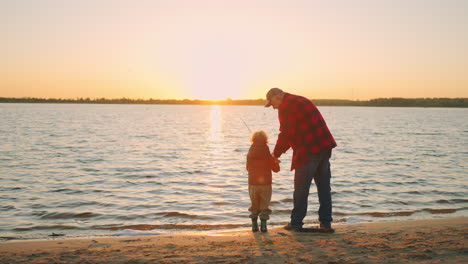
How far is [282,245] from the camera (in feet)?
17.4

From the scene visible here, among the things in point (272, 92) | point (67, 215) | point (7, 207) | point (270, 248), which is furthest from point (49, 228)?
point (272, 92)

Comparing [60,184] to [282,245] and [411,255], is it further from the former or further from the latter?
[411,255]

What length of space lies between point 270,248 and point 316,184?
53.9 inches

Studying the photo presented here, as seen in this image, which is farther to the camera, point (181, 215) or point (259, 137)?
point (181, 215)

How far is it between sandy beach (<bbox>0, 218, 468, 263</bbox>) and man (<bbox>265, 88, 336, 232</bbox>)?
2.42 ft

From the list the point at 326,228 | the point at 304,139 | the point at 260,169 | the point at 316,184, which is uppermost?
the point at 304,139

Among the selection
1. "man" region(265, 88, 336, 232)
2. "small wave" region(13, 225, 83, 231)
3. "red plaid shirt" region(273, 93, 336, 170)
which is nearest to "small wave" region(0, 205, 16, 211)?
"small wave" region(13, 225, 83, 231)

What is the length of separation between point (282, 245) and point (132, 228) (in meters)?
3.21

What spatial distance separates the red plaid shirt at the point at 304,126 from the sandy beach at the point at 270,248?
121cm

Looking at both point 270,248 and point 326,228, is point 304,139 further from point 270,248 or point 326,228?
point 270,248

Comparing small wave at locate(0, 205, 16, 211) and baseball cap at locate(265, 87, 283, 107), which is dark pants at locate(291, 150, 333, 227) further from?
small wave at locate(0, 205, 16, 211)

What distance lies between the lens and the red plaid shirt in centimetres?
589

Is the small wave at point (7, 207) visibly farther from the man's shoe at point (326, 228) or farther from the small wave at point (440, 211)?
the small wave at point (440, 211)

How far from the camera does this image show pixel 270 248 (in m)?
5.18
